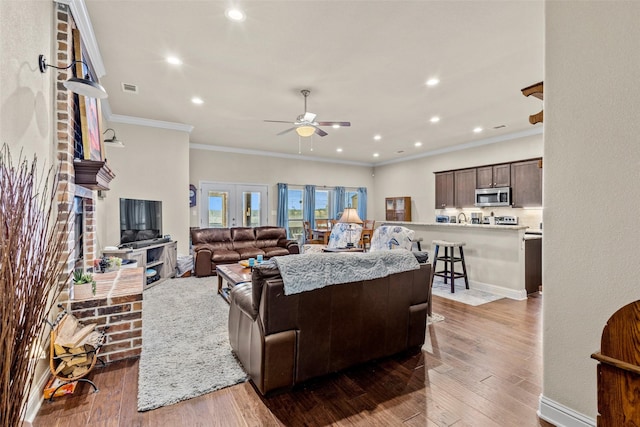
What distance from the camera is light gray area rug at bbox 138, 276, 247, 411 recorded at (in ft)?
7.01

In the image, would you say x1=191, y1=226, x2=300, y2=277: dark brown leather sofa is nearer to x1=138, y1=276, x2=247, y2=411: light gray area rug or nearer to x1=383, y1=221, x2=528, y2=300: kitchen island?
x1=138, y1=276, x2=247, y2=411: light gray area rug

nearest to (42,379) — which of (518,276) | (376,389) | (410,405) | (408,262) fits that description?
(376,389)

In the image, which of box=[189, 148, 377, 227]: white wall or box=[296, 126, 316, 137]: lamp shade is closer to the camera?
box=[296, 126, 316, 137]: lamp shade

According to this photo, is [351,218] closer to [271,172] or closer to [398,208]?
[271,172]

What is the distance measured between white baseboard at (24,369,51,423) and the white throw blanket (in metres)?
1.67

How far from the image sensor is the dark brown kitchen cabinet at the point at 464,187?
23.3ft

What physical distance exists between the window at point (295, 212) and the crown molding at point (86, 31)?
5698mm

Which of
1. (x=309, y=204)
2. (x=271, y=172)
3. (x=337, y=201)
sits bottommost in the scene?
(x=309, y=204)

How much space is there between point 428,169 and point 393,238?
4.29 m

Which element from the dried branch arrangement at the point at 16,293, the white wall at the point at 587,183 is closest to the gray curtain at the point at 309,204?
the white wall at the point at 587,183

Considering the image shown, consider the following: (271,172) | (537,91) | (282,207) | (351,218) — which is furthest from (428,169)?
Result: (537,91)

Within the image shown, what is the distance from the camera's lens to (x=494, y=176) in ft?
21.9

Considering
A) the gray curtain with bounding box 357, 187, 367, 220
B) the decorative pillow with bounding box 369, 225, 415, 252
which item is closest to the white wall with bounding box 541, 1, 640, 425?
the decorative pillow with bounding box 369, 225, 415, 252

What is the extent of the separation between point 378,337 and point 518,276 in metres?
3.23
